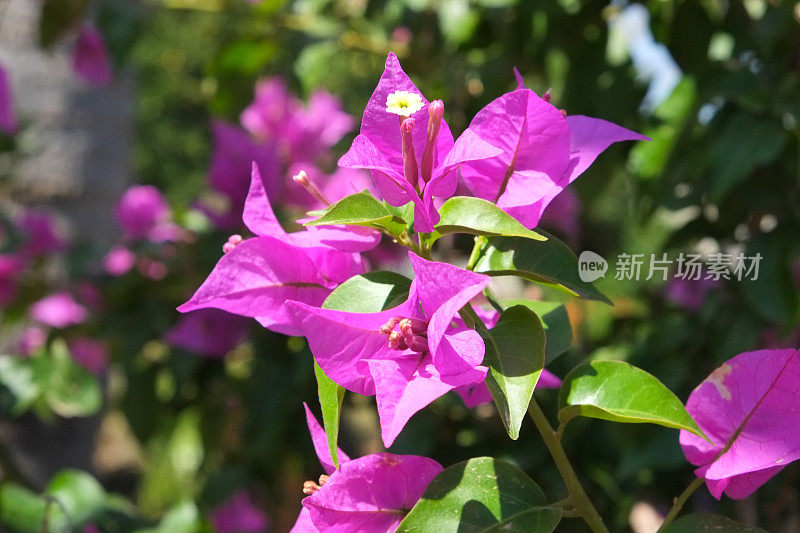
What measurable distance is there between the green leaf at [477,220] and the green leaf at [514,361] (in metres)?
0.03

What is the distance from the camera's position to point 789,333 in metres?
0.67

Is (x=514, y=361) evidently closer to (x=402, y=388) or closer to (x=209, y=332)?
(x=402, y=388)

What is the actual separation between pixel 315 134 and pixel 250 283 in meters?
0.91

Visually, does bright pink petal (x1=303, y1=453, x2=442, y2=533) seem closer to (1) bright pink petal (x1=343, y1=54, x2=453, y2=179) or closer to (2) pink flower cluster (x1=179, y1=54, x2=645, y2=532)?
(2) pink flower cluster (x1=179, y1=54, x2=645, y2=532)

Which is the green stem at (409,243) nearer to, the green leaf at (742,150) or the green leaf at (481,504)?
the green leaf at (481,504)

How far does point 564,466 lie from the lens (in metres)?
0.31

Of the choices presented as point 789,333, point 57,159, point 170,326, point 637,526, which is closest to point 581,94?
point 789,333

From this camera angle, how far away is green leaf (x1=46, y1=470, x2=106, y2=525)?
0.70 meters

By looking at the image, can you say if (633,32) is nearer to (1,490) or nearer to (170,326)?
(170,326)

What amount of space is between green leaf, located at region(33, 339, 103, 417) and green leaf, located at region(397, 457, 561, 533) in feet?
2.75

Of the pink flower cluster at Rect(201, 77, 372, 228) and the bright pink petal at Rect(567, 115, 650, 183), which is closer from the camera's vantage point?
the bright pink petal at Rect(567, 115, 650, 183)

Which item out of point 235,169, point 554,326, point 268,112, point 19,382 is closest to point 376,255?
point 235,169

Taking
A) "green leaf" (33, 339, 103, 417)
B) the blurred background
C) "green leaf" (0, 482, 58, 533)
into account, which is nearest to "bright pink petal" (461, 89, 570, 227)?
the blurred background

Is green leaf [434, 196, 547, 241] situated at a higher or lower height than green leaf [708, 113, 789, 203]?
higher
